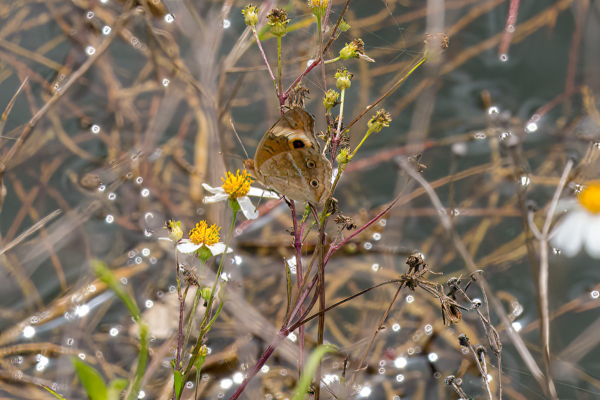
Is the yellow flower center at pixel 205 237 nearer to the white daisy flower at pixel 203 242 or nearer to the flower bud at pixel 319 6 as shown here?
the white daisy flower at pixel 203 242

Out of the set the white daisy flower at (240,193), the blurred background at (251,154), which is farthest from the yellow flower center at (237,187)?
the blurred background at (251,154)

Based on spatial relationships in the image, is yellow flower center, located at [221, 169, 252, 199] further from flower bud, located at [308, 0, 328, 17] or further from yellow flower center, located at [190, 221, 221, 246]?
flower bud, located at [308, 0, 328, 17]

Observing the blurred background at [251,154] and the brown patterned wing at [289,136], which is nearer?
the brown patterned wing at [289,136]

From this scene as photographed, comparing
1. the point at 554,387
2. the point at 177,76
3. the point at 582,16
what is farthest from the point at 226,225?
the point at 582,16

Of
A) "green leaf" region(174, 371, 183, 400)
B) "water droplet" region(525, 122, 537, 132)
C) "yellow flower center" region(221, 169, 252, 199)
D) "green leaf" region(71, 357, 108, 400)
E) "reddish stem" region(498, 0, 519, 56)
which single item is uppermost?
"reddish stem" region(498, 0, 519, 56)

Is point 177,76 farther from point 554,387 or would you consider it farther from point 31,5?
point 554,387

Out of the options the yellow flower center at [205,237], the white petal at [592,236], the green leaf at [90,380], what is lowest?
the green leaf at [90,380]

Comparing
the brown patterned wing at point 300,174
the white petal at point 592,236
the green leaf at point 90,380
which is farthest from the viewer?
the white petal at point 592,236

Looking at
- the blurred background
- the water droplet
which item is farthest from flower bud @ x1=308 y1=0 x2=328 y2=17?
the water droplet

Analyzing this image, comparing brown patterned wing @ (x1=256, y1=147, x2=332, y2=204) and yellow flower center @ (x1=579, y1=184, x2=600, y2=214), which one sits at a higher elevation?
yellow flower center @ (x1=579, y1=184, x2=600, y2=214)
